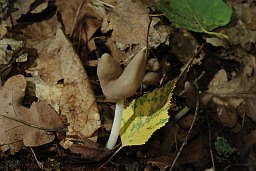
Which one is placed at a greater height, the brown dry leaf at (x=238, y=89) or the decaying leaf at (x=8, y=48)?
the decaying leaf at (x=8, y=48)

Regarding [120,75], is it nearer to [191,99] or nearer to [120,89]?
[120,89]

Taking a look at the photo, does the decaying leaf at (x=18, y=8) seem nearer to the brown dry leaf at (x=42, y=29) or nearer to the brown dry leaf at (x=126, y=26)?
the brown dry leaf at (x=42, y=29)

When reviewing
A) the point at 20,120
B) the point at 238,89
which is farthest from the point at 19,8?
the point at 238,89

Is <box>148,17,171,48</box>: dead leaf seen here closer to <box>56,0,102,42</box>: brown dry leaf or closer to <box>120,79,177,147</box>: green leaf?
<box>56,0,102,42</box>: brown dry leaf

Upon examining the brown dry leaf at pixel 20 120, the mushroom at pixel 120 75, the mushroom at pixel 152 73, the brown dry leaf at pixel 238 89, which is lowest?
the brown dry leaf at pixel 238 89

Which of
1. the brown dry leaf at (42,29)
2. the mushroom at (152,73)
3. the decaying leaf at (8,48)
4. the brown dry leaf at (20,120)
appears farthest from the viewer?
the brown dry leaf at (42,29)

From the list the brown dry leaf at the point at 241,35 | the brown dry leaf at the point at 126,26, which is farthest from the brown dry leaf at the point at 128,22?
the brown dry leaf at the point at 241,35

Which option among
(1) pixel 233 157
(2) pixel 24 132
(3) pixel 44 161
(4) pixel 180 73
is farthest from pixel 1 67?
(1) pixel 233 157
